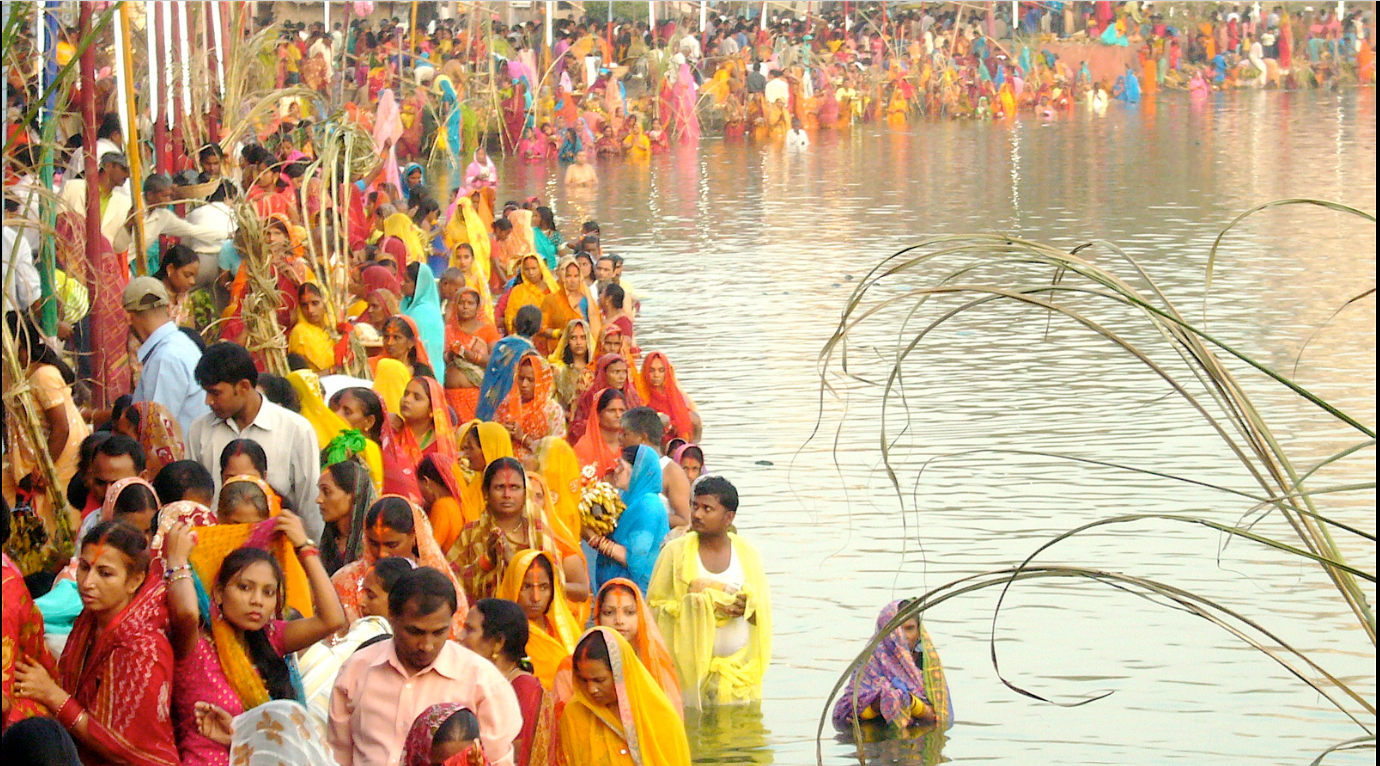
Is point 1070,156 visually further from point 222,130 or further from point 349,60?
point 222,130

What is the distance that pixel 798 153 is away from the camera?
28766 millimetres

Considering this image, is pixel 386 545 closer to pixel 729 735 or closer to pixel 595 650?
pixel 595 650

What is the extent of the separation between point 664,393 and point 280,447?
3.07 m

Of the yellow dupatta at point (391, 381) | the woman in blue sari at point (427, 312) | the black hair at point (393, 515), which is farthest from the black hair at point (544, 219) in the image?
the black hair at point (393, 515)

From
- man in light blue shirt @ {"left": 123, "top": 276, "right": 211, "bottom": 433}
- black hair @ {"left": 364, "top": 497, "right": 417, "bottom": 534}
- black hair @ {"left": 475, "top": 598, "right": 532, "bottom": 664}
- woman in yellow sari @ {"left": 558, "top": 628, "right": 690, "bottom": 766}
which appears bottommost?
woman in yellow sari @ {"left": 558, "top": 628, "right": 690, "bottom": 766}

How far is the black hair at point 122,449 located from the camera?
5105 mm

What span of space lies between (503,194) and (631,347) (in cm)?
1318

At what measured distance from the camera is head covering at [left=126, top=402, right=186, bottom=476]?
5832 millimetres

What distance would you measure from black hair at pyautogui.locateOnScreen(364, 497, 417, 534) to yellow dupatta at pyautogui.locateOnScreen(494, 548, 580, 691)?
0.33 m

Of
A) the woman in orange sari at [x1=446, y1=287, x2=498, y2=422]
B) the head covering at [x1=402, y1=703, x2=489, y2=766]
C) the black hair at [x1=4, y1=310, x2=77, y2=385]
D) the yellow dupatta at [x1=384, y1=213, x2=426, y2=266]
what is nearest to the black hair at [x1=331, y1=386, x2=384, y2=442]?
the black hair at [x1=4, y1=310, x2=77, y2=385]

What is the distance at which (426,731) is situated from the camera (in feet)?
11.7

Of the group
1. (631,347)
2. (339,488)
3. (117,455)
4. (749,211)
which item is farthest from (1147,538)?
(749,211)

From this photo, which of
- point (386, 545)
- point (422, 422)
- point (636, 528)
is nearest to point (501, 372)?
point (422, 422)

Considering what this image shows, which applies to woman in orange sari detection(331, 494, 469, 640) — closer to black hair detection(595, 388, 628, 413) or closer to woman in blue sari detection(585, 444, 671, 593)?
woman in blue sari detection(585, 444, 671, 593)
